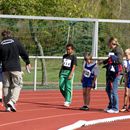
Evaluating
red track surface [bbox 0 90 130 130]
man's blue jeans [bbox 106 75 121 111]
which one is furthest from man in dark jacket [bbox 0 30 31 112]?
man's blue jeans [bbox 106 75 121 111]

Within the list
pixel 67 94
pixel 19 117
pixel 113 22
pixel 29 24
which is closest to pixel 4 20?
pixel 29 24

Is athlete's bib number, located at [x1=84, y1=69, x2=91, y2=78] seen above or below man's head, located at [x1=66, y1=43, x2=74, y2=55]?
below

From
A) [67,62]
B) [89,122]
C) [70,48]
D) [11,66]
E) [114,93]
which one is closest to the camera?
[89,122]

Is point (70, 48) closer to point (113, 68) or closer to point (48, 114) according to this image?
point (113, 68)

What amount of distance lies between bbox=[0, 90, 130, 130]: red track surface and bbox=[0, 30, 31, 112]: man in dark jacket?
41cm

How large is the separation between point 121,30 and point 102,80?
88.4 inches

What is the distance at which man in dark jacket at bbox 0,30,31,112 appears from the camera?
15.1 meters

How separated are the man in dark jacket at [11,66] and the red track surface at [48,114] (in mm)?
412

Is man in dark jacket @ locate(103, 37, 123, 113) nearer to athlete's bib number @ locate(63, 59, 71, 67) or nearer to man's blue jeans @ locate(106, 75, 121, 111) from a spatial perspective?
man's blue jeans @ locate(106, 75, 121, 111)

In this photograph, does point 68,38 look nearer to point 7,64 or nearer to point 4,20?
point 4,20

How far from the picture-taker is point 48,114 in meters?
14.8

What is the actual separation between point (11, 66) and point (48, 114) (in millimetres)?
1505

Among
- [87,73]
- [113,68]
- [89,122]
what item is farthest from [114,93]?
[89,122]

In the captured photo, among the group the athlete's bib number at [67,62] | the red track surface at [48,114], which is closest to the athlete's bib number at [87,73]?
the athlete's bib number at [67,62]
